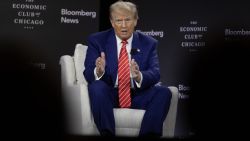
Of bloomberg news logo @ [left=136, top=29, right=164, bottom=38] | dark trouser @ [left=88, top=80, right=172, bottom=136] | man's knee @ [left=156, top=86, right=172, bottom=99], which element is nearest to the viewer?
dark trouser @ [left=88, top=80, right=172, bottom=136]

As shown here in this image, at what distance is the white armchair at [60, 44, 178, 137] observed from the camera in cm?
392

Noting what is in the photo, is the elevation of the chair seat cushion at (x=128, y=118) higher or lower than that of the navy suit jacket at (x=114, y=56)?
lower

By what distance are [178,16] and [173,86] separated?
0.59 meters

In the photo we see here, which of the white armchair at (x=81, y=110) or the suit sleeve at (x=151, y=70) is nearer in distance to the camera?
the white armchair at (x=81, y=110)

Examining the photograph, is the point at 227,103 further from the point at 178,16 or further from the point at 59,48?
the point at 59,48

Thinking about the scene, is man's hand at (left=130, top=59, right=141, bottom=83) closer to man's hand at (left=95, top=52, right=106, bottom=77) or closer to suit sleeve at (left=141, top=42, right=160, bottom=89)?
suit sleeve at (left=141, top=42, right=160, bottom=89)

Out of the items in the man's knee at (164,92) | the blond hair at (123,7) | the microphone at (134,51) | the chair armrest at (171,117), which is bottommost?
the chair armrest at (171,117)

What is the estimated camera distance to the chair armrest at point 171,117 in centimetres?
404

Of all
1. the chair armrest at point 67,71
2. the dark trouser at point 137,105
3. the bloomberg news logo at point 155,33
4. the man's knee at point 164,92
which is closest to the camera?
the dark trouser at point 137,105

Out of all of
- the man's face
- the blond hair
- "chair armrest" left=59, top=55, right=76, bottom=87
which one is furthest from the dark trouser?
the blond hair

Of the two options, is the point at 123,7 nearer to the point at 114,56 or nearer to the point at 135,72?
the point at 114,56

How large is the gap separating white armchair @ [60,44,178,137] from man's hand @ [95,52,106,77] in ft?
0.44

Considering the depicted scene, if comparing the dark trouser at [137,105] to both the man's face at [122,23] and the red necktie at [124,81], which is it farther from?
the man's face at [122,23]

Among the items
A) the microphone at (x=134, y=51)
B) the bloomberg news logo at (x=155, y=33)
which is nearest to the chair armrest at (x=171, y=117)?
the microphone at (x=134, y=51)
